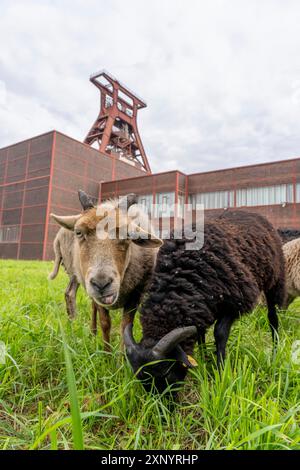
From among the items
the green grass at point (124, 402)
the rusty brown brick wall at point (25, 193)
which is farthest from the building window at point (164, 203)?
the green grass at point (124, 402)

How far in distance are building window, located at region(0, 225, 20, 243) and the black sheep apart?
2899cm

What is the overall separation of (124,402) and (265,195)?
2612 cm

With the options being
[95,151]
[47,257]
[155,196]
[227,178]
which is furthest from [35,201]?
[227,178]

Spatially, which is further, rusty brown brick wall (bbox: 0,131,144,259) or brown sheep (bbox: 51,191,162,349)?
rusty brown brick wall (bbox: 0,131,144,259)

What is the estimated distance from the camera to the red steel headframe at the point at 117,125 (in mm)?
37872

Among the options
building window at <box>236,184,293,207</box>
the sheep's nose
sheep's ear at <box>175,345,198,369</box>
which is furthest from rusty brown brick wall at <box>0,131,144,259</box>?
sheep's ear at <box>175,345,198,369</box>

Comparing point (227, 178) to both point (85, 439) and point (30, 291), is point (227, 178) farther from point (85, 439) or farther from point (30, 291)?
point (85, 439)

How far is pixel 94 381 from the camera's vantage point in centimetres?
216

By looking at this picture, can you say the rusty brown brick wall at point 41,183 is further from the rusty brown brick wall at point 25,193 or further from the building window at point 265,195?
the building window at point 265,195

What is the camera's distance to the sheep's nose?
2230 mm

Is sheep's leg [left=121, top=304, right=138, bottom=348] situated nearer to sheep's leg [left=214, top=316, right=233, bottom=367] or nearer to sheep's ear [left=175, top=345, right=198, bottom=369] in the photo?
sheep's leg [left=214, top=316, right=233, bottom=367]

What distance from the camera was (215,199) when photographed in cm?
2764

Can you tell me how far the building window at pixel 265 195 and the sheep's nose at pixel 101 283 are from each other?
25.3 m

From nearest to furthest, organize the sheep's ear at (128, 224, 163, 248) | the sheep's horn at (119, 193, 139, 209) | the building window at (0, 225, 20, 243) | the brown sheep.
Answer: the brown sheep < the sheep's ear at (128, 224, 163, 248) < the sheep's horn at (119, 193, 139, 209) < the building window at (0, 225, 20, 243)
